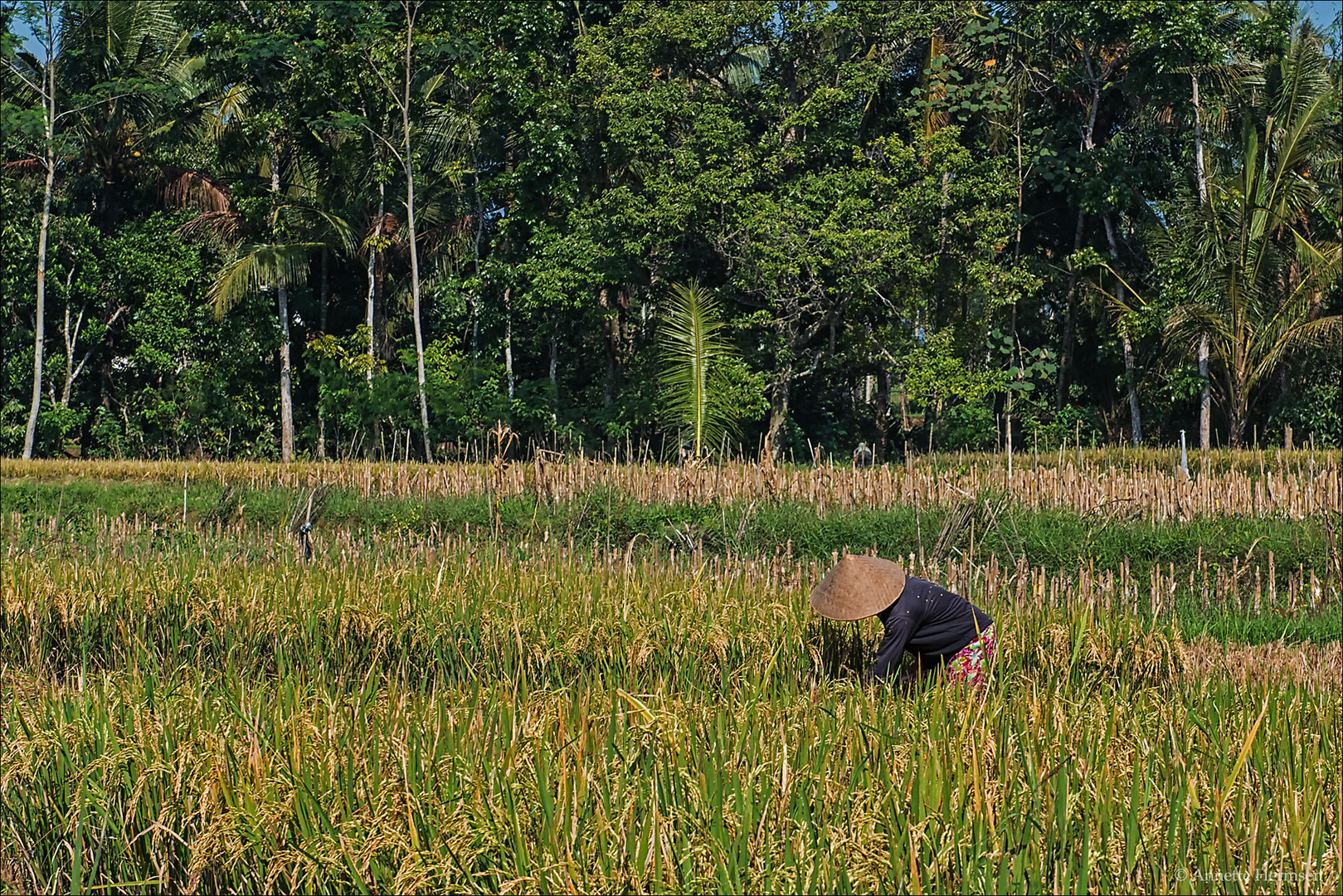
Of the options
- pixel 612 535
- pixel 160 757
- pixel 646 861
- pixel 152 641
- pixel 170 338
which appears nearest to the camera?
pixel 646 861

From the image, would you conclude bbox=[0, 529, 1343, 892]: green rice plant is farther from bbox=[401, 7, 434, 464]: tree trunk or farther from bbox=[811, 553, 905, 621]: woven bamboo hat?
bbox=[401, 7, 434, 464]: tree trunk

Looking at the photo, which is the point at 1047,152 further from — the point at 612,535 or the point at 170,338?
the point at 170,338

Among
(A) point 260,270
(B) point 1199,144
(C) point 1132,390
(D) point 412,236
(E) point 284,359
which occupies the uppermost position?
(B) point 1199,144

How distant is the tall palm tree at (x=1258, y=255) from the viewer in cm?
1753

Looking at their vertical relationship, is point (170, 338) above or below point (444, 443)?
above

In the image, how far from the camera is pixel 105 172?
22.9m

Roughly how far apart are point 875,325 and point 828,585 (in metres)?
14.8

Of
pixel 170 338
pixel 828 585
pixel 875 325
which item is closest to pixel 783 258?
pixel 875 325

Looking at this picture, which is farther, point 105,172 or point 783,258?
point 105,172

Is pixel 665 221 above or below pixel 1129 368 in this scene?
above

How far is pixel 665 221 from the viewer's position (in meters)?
17.8

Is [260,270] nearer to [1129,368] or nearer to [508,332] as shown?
[508,332]

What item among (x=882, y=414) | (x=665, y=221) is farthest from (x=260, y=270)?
(x=882, y=414)

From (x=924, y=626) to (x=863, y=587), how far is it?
0.44 metres
